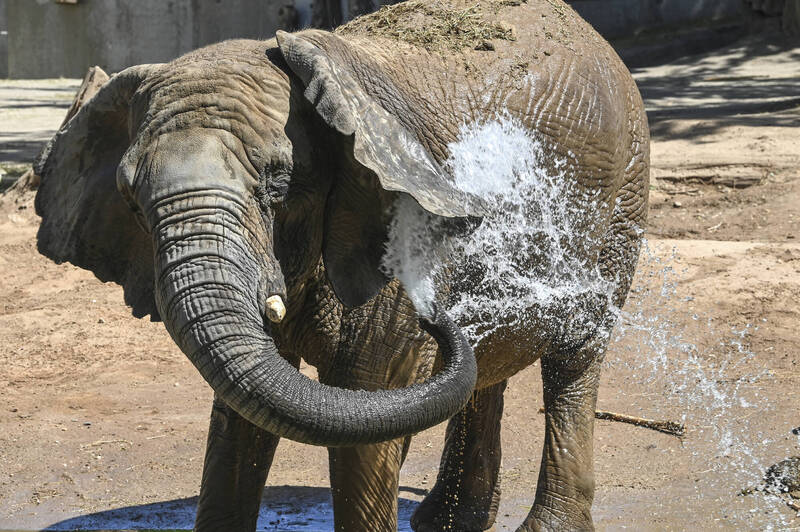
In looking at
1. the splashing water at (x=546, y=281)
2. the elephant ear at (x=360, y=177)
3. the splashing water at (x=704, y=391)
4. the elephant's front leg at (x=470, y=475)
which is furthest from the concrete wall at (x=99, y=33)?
the elephant ear at (x=360, y=177)

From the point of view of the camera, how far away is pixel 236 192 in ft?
11.4

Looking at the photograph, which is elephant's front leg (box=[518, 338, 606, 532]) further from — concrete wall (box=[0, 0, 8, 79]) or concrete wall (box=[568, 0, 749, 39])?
concrete wall (box=[0, 0, 8, 79])

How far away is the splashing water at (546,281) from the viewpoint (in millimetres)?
4266

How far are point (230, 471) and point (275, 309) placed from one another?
4.25ft

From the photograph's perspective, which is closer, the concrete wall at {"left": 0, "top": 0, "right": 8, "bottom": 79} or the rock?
the rock

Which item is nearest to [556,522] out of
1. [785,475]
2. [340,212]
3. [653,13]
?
[785,475]

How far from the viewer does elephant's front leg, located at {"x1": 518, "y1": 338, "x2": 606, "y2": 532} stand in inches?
215

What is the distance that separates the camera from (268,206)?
3604 mm

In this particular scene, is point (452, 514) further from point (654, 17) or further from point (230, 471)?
point (654, 17)

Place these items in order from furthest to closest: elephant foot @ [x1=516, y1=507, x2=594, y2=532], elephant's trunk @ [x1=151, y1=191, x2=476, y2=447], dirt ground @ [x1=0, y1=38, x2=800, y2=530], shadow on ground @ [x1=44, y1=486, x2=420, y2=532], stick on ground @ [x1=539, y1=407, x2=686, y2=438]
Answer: stick on ground @ [x1=539, y1=407, x2=686, y2=438]
dirt ground @ [x1=0, y1=38, x2=800, y2=530]
shadow on ground @ [x1=44, y1=486, x2=420, y2=532]
elephant foot @ [x1=516, y1=507, x2=594, y2=532]
elephant's trunk @ [x1=151, y1=191, x2=476, y2=447]

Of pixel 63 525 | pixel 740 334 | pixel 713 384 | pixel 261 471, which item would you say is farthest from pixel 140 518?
pixel 740 334

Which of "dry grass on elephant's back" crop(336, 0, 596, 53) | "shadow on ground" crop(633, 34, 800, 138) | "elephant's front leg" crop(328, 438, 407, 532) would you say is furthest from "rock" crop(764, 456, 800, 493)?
"shadow on ground" crop(633, 34, 800, 138)

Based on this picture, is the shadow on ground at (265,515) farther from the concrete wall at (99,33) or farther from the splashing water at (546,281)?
the concrete wall at (99,33)

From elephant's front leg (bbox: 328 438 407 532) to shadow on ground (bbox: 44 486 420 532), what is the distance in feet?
5.52
